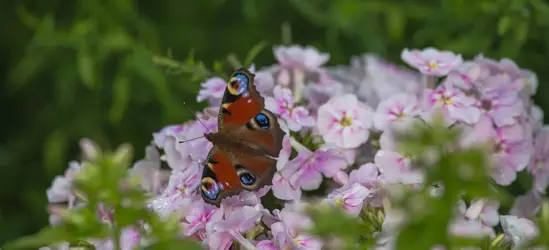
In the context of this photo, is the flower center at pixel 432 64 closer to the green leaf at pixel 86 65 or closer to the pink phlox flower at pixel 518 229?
the pink phlox flower at pixel 518 229

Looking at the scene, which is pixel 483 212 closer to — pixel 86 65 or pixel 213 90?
pixel 213 90

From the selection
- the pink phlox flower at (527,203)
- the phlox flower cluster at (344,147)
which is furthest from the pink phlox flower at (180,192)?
the pink phlox flower at (527,203)

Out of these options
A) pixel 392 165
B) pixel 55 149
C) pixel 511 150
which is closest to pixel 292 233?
pixel 392 165

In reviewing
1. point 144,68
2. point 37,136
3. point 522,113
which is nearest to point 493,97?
point 522,113

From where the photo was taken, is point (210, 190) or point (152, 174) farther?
point (152, 174)

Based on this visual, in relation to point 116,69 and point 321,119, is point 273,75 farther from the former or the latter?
point 116,69

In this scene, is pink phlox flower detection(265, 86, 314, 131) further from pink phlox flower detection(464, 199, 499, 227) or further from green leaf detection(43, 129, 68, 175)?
green leaf detection(43, 129, 68, 175)
